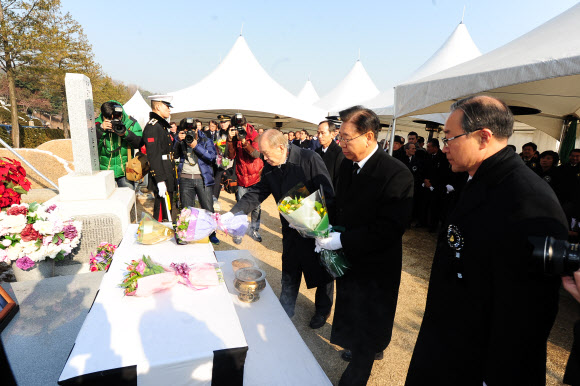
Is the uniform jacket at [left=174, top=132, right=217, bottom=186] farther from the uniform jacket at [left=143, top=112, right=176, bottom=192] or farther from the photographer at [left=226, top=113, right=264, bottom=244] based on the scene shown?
the photographer at [left=226, top=113, right=264, bottom=244]

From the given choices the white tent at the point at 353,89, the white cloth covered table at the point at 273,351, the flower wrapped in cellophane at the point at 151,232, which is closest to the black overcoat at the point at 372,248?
the white cloth covered table at the point at 273,351

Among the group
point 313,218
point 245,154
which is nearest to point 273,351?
point 313,218

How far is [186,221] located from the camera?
252 centimetres

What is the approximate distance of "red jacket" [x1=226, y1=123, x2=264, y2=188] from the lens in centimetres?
557

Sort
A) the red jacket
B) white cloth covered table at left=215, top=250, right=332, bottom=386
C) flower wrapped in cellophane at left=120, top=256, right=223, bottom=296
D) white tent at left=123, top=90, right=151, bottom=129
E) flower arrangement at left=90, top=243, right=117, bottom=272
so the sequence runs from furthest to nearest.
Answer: white tent at left=123, top=90, right=151, bottom=129, the red jacket, flower arrangement at left=90, top=243, right=117, bottom=272, white cloth covered table at left=215, top=250, right=332, bottom=386, flower wrapped in cellophane at left=120, top=256, right=223, bottom=296

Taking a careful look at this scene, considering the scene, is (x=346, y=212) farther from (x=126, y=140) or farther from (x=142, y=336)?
(x=126, y=140)

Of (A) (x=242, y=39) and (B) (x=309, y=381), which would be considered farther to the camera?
(A) (x=242, y=39)

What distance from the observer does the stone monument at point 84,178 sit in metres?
3.52

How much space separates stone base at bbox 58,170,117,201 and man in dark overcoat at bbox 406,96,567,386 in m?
3.75

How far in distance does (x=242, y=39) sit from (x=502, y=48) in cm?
969

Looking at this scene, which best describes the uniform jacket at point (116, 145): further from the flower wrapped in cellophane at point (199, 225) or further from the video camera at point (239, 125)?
the flower wrapped in cellophane at point (199, 225)

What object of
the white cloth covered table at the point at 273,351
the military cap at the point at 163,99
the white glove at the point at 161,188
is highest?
the military cap at the point at 163,99

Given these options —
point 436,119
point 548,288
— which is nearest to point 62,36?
point 436,119

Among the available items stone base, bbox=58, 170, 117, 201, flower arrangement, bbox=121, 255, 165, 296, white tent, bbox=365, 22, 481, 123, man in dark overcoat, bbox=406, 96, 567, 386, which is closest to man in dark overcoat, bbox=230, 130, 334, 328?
flower arrangement, bbox=121, 255, 165, 296
